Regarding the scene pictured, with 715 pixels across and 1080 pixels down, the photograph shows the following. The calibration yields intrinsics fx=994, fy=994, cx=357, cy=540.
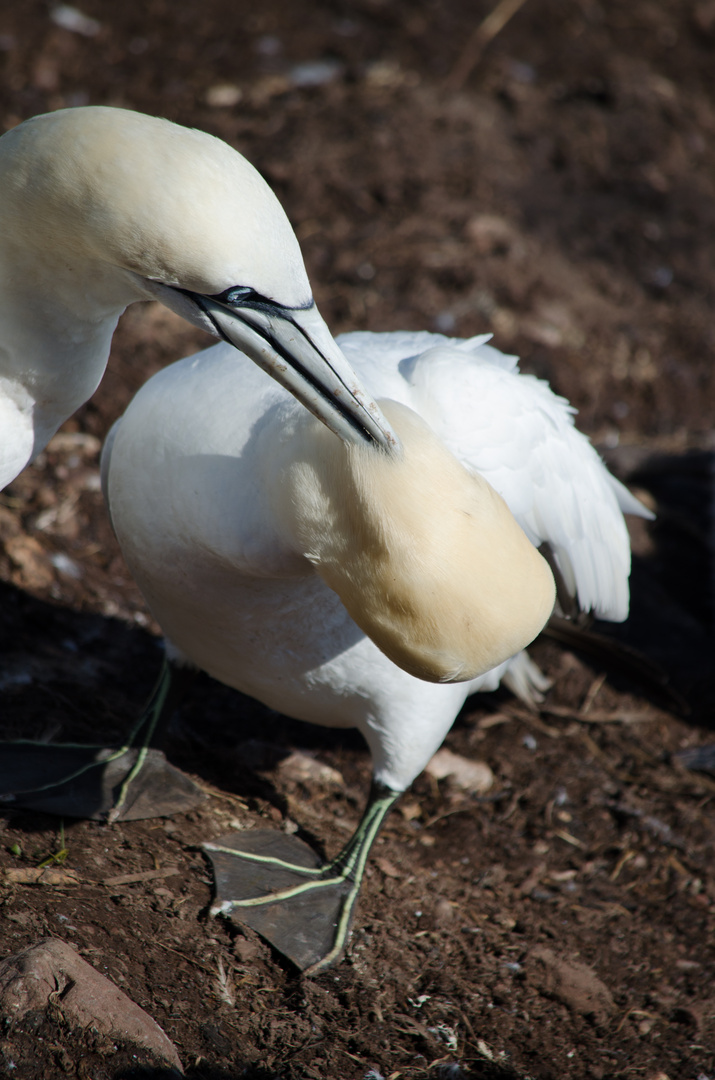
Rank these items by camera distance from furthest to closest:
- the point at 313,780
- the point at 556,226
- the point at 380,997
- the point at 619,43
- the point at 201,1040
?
the point at 619,43 < the point at 556,226 < the point at 313,780 < the point at 380,997 < the point at 201,1040

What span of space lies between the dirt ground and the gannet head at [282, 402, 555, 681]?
109 cm

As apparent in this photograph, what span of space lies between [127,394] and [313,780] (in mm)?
2212

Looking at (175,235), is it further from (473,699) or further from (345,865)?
(473,699)

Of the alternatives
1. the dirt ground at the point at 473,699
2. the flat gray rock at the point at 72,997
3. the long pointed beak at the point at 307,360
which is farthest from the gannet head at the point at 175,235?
the dirt ground at the point at 473,699

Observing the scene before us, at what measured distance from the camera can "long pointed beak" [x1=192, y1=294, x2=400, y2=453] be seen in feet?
6.29

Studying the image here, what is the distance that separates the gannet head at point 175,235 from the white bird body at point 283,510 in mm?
273

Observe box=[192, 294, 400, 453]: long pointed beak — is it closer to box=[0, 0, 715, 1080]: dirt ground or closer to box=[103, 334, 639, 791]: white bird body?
box=[103, 334, 639, 791]: white bird body

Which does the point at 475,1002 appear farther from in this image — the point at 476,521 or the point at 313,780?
the point at 476,521

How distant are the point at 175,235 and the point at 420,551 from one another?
0.76 m

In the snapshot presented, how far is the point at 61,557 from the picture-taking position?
4.17 m

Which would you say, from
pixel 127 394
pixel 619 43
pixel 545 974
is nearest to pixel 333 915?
pixel 545 974

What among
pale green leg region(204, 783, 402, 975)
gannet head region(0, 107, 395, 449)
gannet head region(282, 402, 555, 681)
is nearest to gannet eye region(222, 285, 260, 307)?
gannet head region(0, 107, 395, 449)

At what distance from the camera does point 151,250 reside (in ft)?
6.05

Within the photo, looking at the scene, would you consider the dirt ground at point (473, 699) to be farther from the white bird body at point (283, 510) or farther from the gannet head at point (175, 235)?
the gannet head at point (175, 235)
